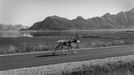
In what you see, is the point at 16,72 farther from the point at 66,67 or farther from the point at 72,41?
the point at 72,41

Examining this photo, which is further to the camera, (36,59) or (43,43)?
(43,43)

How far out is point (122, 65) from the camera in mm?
12500

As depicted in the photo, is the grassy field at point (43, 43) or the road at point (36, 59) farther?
the grassy field at point (43, 43)

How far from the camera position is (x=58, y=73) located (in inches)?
410

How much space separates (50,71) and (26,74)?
1.33 metres

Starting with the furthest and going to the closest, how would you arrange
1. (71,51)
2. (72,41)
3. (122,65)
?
(71,51)
(72,41)
(122,65)

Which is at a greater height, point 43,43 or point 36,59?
point 36,59

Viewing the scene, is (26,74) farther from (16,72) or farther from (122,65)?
(122,65)

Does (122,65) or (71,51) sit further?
(71,51)

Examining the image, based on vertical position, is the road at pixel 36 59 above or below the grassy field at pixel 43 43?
above

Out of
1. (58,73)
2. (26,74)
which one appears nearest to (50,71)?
(58,73)

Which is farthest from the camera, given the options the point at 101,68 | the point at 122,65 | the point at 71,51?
the point at 71,51

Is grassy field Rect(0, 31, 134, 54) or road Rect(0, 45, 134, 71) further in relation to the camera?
grassy field Rect(0, 31, 134, 54)

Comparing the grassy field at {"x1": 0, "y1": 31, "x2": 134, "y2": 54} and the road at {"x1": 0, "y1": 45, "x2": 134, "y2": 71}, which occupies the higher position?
the road at {"x1": 0, "y1": 45, "x2": 134, "y2": 71}
